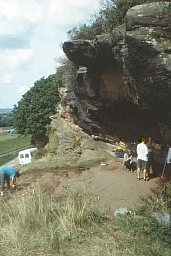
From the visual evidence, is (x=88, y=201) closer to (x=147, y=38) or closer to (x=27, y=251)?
(x=27, y=251)

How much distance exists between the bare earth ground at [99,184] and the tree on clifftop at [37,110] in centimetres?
1926

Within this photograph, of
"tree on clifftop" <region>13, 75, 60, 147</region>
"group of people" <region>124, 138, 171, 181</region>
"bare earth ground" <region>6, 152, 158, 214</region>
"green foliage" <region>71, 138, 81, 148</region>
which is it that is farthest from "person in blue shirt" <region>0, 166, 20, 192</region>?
"tree on clifftop" <region>13, 75, 60, 147</region>

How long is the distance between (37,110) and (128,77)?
2873 centimetres

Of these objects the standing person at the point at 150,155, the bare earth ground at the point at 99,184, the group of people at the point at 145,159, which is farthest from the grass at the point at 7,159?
the standing person at the point at 150,155

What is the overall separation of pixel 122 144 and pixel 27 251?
11.9 m

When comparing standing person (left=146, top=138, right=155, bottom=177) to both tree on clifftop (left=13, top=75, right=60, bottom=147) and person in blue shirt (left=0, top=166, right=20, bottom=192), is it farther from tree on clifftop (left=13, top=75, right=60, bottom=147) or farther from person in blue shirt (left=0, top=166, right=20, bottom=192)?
tree on clifftop (left=13, top=75, right=60, bottom=147)

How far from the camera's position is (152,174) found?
1320 cm

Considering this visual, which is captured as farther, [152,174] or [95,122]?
[95,122]

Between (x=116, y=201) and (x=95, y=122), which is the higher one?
(x=95, y=122)

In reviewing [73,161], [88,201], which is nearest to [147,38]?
[88,201]

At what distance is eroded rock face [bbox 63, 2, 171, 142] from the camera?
8766mm

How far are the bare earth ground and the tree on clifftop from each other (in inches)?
758

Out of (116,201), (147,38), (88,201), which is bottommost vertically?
(116,201)

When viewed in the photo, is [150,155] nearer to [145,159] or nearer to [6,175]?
[145,159]
